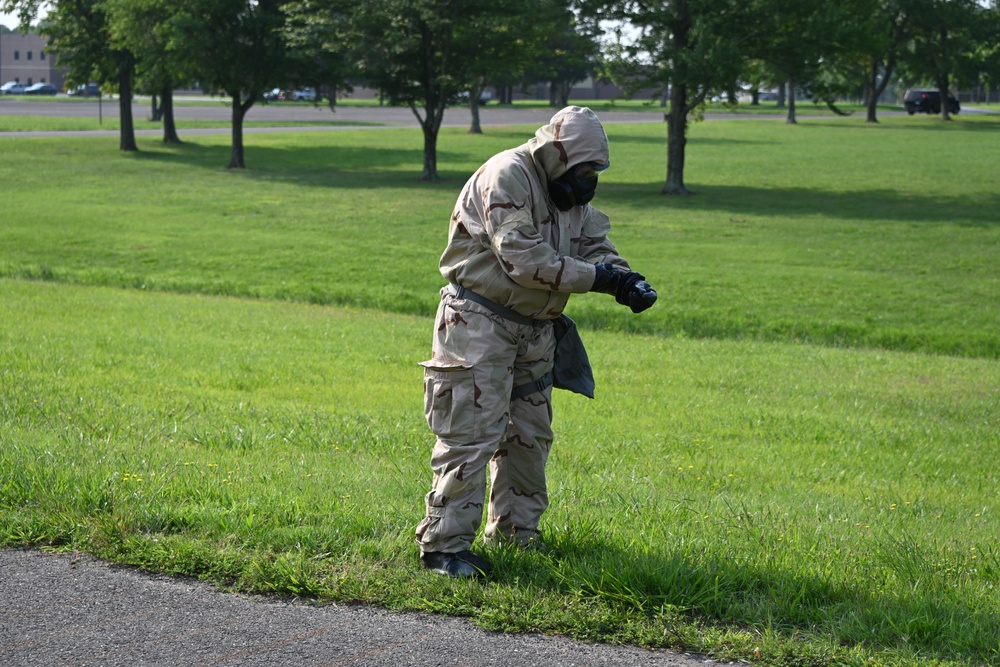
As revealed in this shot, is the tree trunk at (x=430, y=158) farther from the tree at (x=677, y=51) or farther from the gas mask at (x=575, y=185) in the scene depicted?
the gas mask at (x=575, y=185)

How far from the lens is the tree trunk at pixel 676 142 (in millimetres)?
30062

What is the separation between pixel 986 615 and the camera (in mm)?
3986

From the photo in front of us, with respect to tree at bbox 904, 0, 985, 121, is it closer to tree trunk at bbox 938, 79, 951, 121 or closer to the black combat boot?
tree trunk at bbox 938, 79, 951, 121

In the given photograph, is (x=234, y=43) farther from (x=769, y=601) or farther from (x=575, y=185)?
(x=769, y=601)

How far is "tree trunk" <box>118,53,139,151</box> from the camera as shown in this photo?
135ft

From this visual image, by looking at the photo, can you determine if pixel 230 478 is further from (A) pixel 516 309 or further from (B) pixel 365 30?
(B) pixel 365 30

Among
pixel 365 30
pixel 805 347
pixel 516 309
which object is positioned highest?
pixel 365 30

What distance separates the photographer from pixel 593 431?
7391 millimetres

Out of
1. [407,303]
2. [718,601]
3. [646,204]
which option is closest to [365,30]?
[646,204]

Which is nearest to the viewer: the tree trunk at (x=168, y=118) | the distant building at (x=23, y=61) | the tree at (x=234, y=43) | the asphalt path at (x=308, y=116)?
the tree at (x=234, y=43)

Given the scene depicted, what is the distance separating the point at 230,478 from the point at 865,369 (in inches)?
274

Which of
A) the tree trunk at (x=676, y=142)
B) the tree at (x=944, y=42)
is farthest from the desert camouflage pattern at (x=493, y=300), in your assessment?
the tree at (x=944, y=42)

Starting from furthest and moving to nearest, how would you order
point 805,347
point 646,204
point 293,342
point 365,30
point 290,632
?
point 365,30 < point 646,204 < point 805,347 < point 293,342 < point 290,632

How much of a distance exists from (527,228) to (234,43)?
33572mm
